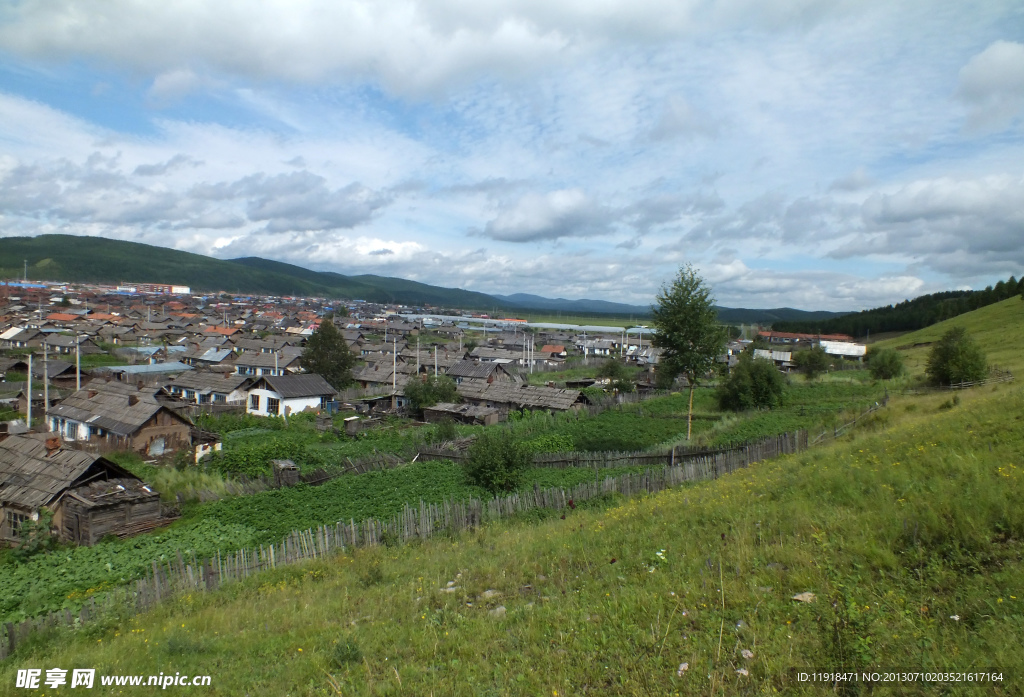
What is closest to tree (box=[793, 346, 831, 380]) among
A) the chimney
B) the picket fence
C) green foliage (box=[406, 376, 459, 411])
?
green foliage (box=[406, 376, 459, 411])

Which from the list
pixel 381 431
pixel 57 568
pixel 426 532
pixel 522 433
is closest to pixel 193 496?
A: pixel 57 568

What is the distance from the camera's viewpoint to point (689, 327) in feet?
102

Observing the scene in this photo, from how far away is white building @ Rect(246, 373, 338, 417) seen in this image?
1644 inches

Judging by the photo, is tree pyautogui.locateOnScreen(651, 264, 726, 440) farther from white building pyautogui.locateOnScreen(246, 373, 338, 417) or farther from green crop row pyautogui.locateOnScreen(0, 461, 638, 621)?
white building pyautogui.locateOnScreen(246, 373, 338, 417)

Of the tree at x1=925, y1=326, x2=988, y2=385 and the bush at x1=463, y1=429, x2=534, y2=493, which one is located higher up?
the tree at x1=925, y1=326, x2=988, y2=385

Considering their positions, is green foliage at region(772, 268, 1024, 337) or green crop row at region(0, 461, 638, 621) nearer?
green crop row at region(0, 461, 638, 621)

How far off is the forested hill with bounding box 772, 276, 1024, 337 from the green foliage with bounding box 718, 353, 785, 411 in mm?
76548

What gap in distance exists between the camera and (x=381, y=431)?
36938mm

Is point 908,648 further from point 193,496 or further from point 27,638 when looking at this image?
point 193,496

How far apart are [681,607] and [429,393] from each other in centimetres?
3753

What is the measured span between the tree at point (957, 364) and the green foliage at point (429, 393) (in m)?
33.8

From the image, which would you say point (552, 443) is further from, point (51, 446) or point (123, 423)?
point (123, 423)

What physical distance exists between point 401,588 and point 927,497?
8.59 meters

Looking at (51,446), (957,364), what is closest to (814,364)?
(957,364)
